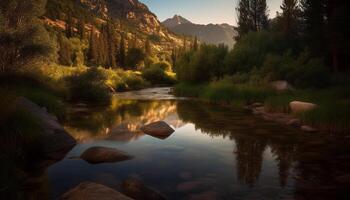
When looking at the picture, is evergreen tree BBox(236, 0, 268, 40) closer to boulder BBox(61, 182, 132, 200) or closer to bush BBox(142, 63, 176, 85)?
bush BBox(142, 63, 176, 85)

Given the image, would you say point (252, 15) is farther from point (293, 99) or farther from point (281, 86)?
point (293, 99)

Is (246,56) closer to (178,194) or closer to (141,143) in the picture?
(141,143)

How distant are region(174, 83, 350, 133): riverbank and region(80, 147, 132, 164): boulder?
932 centimetres

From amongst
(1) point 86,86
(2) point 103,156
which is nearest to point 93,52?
(1) point 86,86

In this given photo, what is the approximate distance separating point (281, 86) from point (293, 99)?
5.19 metres

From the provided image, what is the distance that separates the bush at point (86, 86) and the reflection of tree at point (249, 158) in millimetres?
17605

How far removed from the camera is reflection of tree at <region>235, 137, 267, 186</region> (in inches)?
307

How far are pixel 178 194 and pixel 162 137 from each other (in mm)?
6509

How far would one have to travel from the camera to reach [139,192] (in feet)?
21.1

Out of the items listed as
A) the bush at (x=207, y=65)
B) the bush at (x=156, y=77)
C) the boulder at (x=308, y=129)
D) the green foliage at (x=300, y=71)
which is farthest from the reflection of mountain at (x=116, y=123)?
the bush at (x=156, y=77)

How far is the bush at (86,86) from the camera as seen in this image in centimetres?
2581

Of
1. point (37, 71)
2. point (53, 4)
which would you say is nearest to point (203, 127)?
point (37, 71)

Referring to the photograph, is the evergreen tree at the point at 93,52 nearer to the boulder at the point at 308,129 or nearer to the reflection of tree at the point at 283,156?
the boulder at the point at 308,129

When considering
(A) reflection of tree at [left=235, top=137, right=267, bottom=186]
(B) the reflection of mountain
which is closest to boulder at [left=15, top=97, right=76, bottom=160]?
(B) the reflection of mountain
